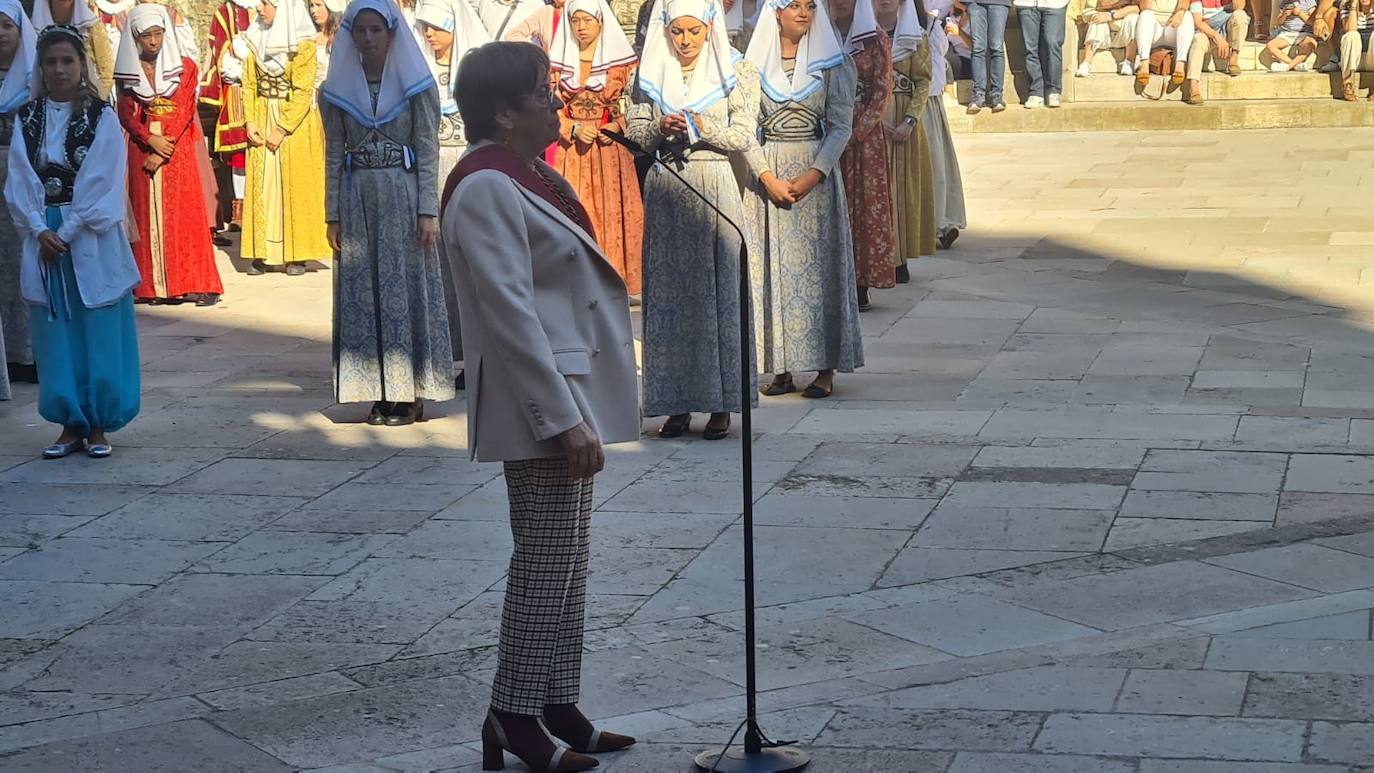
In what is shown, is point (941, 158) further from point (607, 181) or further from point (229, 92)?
point (229, 92)

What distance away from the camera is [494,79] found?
14.3 ft

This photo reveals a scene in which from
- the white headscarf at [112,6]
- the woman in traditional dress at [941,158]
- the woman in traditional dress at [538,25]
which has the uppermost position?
the white headscarf at [112,6]

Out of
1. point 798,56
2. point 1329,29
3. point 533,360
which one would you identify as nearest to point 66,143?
point 798,56

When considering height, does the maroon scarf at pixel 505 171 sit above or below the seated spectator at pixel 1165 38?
below

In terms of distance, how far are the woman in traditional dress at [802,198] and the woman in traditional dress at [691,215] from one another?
42 cm

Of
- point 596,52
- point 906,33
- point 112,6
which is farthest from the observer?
point 112,6

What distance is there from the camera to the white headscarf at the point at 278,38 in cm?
1259

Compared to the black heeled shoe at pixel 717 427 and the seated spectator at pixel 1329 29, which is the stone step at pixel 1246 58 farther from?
the black heeled shoe at pixel 717 427

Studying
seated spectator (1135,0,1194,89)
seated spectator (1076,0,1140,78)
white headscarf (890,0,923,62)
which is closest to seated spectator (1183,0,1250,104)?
seated spectator (1135,0,1194,89)

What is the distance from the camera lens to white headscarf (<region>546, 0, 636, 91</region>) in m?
11.1

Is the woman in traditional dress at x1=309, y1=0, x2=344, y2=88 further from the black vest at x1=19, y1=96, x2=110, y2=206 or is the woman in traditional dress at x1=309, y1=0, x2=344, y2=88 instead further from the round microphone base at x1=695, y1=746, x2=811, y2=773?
the round microphone base at x1=695, y1=746, x2=811, y2=773

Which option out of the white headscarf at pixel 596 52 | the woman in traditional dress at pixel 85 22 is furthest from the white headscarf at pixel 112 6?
the white headscarf at pixel 596 52

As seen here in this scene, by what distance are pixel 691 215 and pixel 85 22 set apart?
491cm

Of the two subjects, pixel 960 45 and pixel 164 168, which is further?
pixel 960 45
